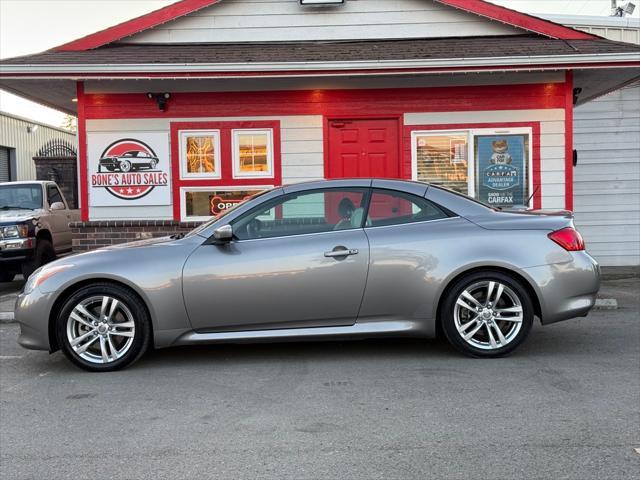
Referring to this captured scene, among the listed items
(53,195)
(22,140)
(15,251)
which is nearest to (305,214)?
(15,251)

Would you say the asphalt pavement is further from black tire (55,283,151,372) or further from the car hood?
the car hood

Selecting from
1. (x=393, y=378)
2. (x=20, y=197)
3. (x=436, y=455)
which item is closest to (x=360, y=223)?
(x=393, y=378)

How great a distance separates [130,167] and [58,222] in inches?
115

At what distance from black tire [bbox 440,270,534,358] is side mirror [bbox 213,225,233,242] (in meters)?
1.82

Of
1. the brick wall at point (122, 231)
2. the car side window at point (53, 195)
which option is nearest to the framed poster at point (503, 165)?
the brick wall at point (122, 231)

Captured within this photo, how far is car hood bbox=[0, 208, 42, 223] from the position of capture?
35.8 feet

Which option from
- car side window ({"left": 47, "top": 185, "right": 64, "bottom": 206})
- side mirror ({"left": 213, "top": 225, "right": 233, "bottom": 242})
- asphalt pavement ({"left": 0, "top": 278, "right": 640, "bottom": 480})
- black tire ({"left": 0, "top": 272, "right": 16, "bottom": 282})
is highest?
car side window ({"left": 47, "top": 185, "right": 64, "bottom": 206})

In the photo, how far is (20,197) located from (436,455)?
10311 mm

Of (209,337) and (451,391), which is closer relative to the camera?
(451,391)

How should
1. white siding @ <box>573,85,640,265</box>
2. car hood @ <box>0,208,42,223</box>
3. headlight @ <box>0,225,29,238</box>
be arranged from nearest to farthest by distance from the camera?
headlight @ <box>0,225,29,238</box> < car hood @ <box>0,208,42,223</box> < white siding @ <box>573,85,640,265</box>

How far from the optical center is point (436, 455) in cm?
379

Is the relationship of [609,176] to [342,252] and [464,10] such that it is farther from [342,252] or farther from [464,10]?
[342,252]

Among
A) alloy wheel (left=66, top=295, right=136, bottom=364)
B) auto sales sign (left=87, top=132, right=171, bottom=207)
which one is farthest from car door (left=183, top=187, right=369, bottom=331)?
auto sales sign (left=87, top=132, right=171, bottom=207)

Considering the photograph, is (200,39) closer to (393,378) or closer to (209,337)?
(209,337)
